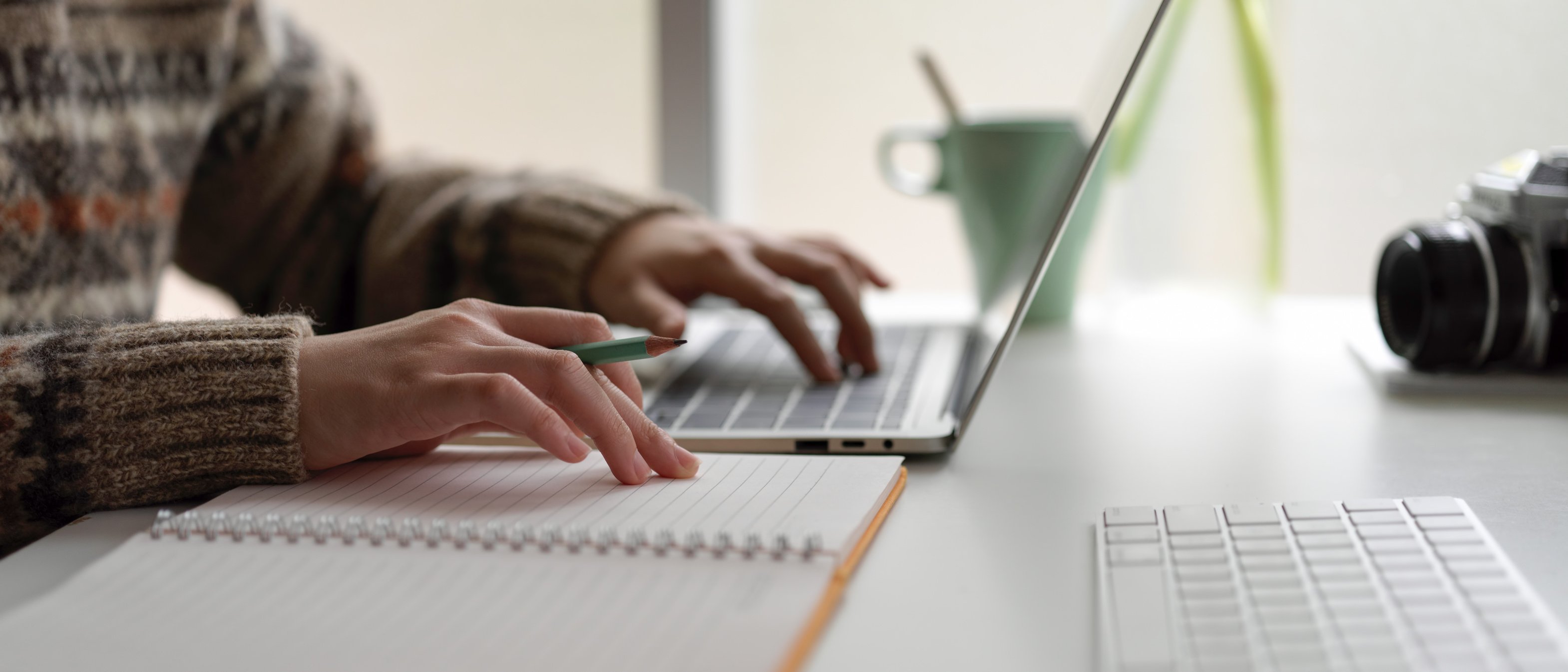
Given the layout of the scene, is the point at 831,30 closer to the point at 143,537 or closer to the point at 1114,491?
the point at 1114,491

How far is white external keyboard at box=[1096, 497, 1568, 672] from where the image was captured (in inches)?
13.7

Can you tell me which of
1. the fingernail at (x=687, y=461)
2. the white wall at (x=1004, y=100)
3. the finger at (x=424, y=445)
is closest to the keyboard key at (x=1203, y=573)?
the fingernail at (x=687, y=461)

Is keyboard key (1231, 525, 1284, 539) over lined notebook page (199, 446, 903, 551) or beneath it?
over

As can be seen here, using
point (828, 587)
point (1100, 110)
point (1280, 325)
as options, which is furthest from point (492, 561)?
point (1280, 325)

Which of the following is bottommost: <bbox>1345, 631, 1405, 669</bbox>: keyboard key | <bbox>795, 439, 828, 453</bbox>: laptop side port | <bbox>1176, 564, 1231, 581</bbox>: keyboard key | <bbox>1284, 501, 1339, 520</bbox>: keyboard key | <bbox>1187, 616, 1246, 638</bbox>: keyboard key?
<bbox>795, 439, 828, 453</bbox>: laptop side port

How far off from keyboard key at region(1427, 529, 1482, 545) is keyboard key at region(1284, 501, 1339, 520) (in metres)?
0.03

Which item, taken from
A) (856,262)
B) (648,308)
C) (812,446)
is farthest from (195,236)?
(812,446)

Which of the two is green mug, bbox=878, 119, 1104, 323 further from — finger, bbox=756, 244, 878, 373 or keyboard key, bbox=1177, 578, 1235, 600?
keyboard key, bbox=1177, 578, 1235, 600

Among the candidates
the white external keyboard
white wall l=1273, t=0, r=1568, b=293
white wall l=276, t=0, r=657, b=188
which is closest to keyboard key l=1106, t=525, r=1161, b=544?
the white external keyboard

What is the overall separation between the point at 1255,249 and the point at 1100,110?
34 centimetres

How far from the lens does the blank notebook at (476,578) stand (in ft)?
1.19

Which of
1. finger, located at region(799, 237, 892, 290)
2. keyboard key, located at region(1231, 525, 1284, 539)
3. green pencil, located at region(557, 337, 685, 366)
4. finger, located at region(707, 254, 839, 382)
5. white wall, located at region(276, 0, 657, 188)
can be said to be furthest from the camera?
white wall, located at region(276, 0, 657, 188)

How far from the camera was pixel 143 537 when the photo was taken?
1.53ft

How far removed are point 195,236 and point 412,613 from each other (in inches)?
31.6
